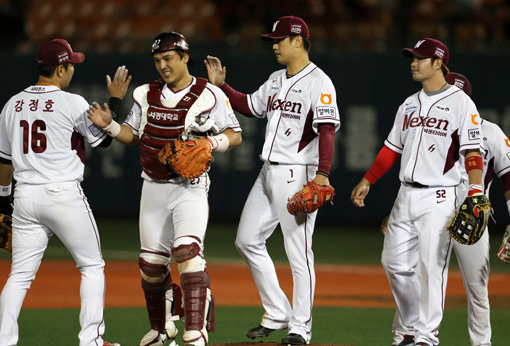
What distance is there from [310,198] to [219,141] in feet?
2.55

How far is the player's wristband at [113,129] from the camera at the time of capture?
6066 mm

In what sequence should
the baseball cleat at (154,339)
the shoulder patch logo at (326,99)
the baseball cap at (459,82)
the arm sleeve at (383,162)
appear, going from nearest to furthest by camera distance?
the baseball cleat at (154,339)
the shoulder patch logo at (326,99)
the arm sleeve at (383,162)
the baseball cap at (459,82)

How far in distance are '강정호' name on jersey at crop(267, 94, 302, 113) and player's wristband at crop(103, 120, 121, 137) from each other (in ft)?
4.22

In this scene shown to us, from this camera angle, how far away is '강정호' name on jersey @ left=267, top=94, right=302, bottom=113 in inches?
261

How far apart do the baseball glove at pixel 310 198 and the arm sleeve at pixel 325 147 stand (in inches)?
6.6

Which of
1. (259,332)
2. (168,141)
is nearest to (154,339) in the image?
(259,332)

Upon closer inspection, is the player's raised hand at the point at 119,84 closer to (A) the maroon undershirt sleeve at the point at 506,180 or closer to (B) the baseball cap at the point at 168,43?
(B) the baseball cap at the point at 168,43

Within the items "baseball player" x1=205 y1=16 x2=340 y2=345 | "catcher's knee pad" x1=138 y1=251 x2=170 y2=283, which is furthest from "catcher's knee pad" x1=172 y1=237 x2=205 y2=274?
"baseball player" x1=205 y1=16 x2=340 y2=345

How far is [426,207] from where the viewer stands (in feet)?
20.3

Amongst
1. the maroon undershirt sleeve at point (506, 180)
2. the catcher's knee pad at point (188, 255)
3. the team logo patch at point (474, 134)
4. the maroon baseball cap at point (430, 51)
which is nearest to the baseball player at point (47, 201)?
the catcher's knee pad at point (188, 255)

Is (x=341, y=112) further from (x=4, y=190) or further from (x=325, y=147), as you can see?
(x=4, y=190)

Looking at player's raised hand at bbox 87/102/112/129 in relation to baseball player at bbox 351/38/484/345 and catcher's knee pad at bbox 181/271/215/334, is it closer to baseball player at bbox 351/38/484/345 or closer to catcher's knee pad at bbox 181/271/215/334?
catcher's knee pad at bbox 181/271/215/334

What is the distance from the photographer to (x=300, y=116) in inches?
260

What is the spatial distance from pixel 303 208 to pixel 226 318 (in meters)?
2.31
